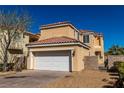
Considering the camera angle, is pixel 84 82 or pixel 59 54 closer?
pixel 84 82

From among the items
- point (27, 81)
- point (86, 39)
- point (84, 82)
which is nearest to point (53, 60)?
point (27, 81)

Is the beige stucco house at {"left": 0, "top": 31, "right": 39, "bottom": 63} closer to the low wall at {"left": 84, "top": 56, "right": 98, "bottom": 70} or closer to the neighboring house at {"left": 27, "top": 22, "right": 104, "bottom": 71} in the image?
the neighboring house at {"left": 27, "top": 22, "right": 104, "bottom": 71}

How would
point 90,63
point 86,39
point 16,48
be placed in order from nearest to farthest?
point 90,63 < point 16,48 < point 86,39

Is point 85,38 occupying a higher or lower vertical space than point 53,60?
higher

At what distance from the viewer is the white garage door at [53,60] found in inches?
868

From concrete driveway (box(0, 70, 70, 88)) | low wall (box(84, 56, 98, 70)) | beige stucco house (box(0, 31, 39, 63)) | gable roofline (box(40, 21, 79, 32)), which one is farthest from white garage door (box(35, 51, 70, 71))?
gable roofline (box(40, 21, 79, 32))

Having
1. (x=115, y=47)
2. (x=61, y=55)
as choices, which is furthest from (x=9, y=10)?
(x=115, y=47)

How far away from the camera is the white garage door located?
22047 mm

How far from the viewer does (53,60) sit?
22.8 meters

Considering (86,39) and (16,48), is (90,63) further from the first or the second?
(86,39)

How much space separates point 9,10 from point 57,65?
8.75 meters

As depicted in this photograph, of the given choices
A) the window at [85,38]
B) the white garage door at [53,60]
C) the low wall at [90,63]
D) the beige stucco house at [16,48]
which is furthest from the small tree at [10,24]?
the window at [85,38]

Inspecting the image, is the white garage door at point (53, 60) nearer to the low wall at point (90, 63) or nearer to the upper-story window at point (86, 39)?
the low wall at point (90, 63)
